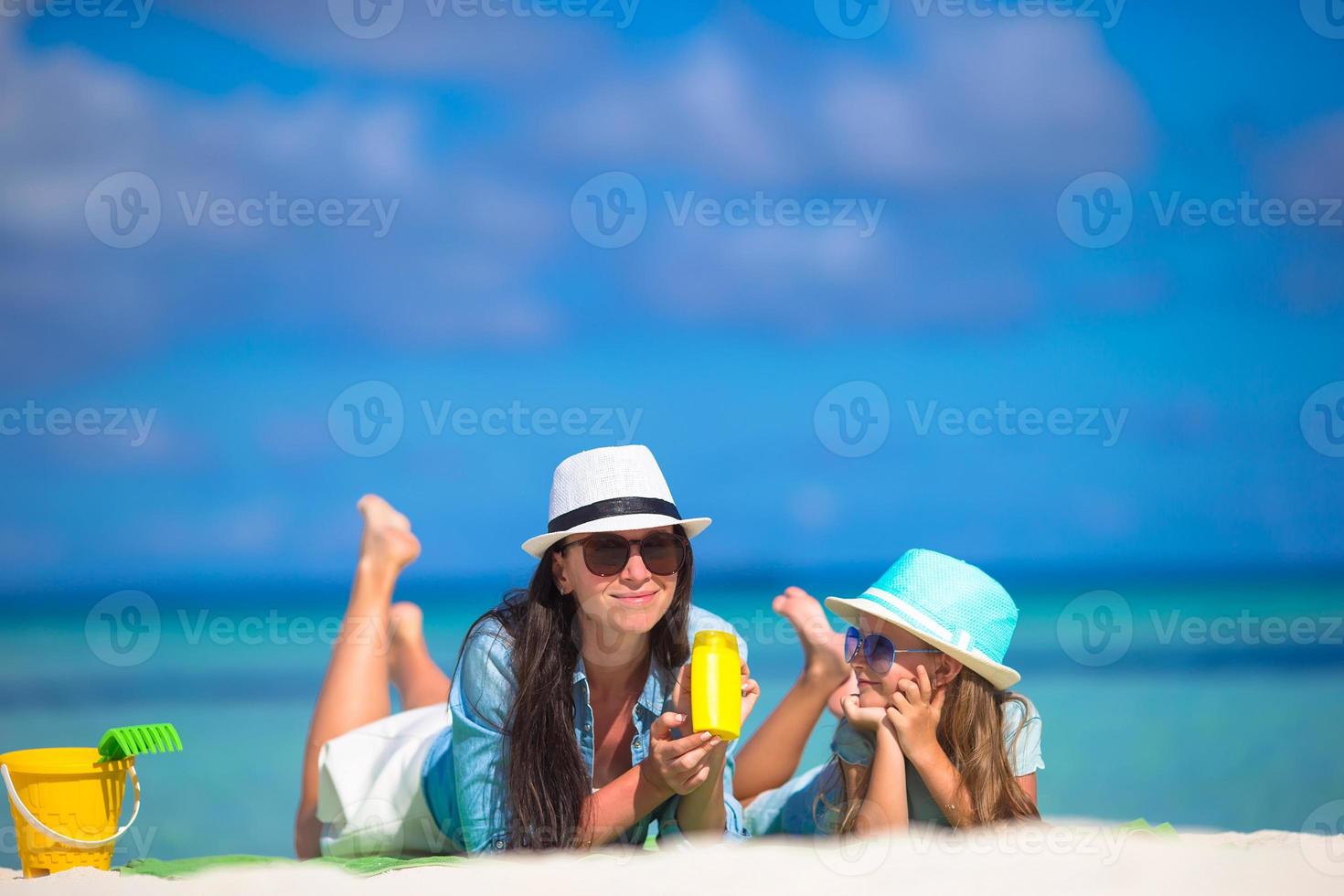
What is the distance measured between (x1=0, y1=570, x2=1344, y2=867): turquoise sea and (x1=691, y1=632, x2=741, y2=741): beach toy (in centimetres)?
150

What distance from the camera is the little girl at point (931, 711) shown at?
10.6 feet

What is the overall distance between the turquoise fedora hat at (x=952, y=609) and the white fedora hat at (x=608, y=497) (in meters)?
0.54

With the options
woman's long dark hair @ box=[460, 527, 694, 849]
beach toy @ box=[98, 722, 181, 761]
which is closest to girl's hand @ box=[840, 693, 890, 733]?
woman's long dark hair @ box=[460, 527, 694, 849]

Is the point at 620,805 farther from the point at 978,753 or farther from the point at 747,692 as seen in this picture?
the point at 978,753

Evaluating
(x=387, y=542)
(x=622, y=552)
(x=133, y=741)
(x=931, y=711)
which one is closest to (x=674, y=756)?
(x=622, y=552)

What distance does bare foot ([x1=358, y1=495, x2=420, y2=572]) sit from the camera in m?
5.00

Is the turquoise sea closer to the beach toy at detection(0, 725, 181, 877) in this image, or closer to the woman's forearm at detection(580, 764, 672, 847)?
the woman's forearm at detection(580, 764, 672, 847)

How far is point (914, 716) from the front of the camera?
3250mm

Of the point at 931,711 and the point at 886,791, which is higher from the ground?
the point at 931,711

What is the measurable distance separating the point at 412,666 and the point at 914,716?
8.08 ft

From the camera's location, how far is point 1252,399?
12953mm

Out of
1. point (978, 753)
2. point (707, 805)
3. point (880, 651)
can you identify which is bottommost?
point (707, 805)

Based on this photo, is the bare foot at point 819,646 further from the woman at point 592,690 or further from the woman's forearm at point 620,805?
the woman's forearm at point 620,805

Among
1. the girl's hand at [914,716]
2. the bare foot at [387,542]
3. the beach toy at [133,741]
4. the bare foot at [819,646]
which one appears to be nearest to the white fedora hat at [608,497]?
the girl's hand at [914,716]
